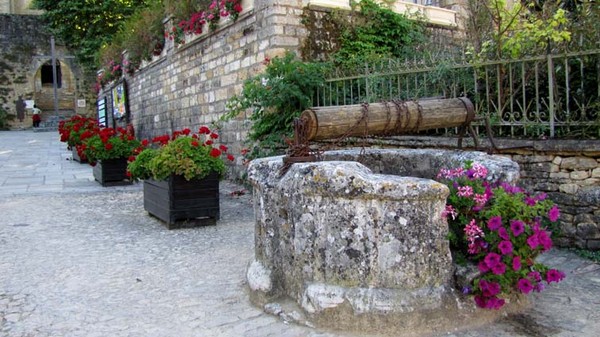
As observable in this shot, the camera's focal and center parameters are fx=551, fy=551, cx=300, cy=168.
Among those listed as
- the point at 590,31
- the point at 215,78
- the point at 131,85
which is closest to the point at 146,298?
the point at 590,31

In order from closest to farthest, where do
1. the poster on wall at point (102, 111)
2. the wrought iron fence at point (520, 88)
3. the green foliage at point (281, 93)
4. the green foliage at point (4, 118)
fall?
the wrought iron fence at point (520, 88) < the green foliage at point (281, 93) < the poster on wall at point (102, 111) < the green foliage at point (4, 118)

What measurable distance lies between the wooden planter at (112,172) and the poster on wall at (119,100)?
804cm

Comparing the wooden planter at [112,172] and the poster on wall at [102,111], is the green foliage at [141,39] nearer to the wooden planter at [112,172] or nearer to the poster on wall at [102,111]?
the poster on wall at [102,111]

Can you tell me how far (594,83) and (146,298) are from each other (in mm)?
4075

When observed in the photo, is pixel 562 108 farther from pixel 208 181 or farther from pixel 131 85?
pixel 131 85

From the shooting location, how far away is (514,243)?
2967 millimetres

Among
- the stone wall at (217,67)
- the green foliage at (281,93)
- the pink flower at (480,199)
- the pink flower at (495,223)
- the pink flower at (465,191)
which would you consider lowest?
the pink flower at (495,223)

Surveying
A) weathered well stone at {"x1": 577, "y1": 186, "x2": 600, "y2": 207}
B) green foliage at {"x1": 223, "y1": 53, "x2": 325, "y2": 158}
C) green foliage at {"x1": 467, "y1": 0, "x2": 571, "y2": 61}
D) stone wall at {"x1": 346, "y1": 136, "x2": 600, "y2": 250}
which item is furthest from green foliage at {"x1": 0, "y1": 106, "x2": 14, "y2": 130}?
weathered well stone at {"x1": 577, "y1": 186, "x2": 600, "y2": 207}

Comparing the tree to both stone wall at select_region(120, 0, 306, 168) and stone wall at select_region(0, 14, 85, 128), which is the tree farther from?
stone wall at select_region(120, 0, 306, 168)

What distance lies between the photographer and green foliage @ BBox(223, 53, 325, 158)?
284 inches

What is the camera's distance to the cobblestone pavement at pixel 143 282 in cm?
305

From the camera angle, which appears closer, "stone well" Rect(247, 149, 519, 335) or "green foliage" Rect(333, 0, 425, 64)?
"stone well" Rect(247, 149, 519, 335)

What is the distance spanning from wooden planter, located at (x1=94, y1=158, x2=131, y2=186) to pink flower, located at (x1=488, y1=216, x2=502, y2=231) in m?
7.78

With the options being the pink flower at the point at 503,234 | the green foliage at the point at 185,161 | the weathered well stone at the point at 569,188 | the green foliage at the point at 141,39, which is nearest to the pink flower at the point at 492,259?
the pink flower at the point at 503,234
